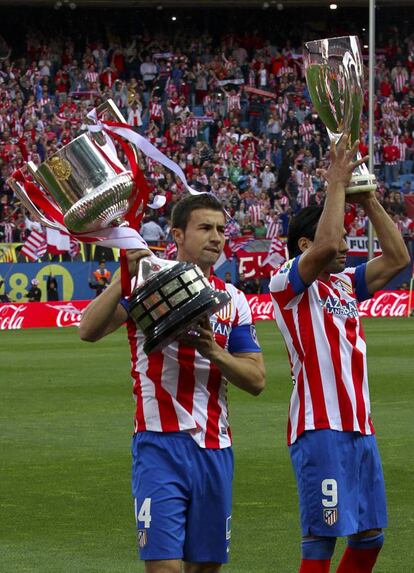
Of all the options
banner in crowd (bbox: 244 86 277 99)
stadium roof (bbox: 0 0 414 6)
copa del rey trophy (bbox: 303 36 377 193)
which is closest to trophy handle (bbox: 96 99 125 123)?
copa del rey trophy (bbox: 303 36 377 193)

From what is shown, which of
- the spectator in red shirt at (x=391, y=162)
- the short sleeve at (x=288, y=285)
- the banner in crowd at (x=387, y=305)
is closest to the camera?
the short sleeve at (x=288, y=285)

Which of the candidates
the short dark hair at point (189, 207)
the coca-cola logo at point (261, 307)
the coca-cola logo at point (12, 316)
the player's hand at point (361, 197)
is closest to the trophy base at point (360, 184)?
the player's hand at point (361, 197)

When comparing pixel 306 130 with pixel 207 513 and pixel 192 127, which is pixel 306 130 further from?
pixel 207 513

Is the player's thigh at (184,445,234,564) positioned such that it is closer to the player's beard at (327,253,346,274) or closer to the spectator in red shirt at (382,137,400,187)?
the player's beard at (327,253,346,274)

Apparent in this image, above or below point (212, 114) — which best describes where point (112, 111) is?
→ above

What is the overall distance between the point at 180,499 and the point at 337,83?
5.90 feet

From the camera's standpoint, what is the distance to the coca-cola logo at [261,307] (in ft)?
102

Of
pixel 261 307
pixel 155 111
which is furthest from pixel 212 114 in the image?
pixel 261 307

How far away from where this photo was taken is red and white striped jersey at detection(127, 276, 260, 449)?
5289 millimetres

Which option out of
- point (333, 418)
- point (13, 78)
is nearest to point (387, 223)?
point (333, 418)

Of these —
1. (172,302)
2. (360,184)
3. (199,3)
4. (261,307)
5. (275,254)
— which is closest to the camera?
(172,302)

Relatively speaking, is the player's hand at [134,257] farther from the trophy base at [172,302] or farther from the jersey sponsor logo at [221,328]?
the jersey sponsor logo at [221,328]

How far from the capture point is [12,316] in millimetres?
30359

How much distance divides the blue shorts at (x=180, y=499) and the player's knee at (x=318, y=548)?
1.74 ft
